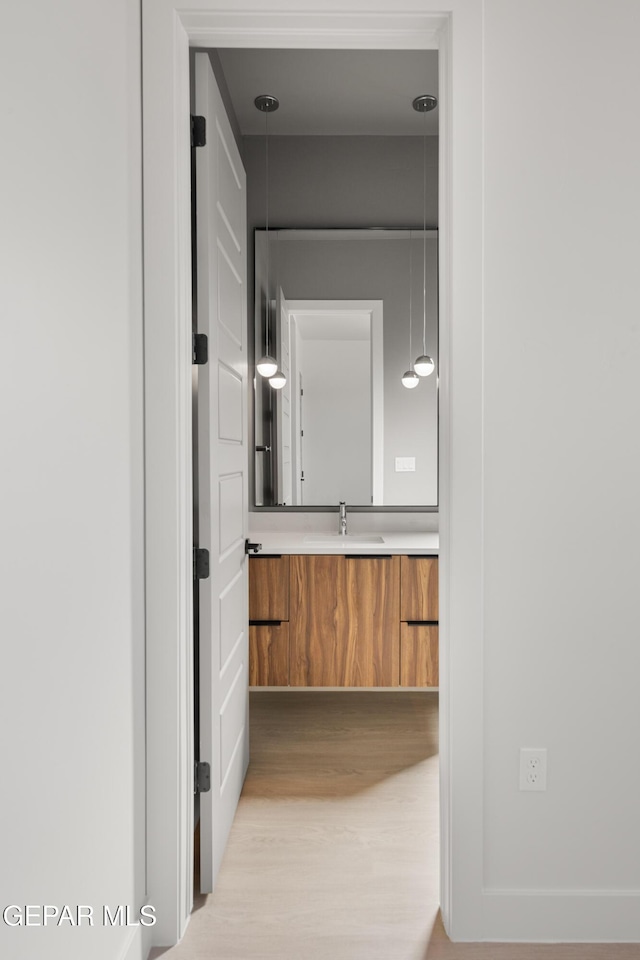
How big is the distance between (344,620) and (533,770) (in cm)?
155

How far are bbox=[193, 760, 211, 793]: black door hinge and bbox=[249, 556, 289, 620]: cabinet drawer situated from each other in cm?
134

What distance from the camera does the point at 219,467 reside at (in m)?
2.03

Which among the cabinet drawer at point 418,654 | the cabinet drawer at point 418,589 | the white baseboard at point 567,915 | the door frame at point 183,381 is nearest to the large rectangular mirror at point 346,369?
the cabinet drawer at point 418,589

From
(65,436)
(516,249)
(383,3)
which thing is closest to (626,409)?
(516,249)

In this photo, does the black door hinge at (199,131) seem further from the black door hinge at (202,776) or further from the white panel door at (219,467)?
the black door hinge at (202,776)

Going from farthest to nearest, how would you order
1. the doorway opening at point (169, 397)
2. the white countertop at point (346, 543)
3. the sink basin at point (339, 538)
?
the sink basin at point (339, 538)
the white countertop at point (346, 543)
the doorway opening at point (169, 397)

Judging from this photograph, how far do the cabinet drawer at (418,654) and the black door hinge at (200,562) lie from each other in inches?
62.6

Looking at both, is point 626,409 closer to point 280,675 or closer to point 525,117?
point 525,117

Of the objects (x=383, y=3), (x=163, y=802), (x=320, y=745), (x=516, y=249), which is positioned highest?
(x=383, y=3)

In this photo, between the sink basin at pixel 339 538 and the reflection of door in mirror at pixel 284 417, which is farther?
the reflection of door in mirror at pixel 284 417

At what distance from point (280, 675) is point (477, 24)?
2734 mm

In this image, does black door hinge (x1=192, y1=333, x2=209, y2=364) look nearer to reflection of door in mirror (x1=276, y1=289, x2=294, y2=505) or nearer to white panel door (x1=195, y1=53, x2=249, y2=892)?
white panel door (x1=195, y1=53, x2=249, y2=892)

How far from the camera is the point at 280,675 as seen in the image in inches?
128

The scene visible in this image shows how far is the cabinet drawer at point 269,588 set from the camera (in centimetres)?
319
